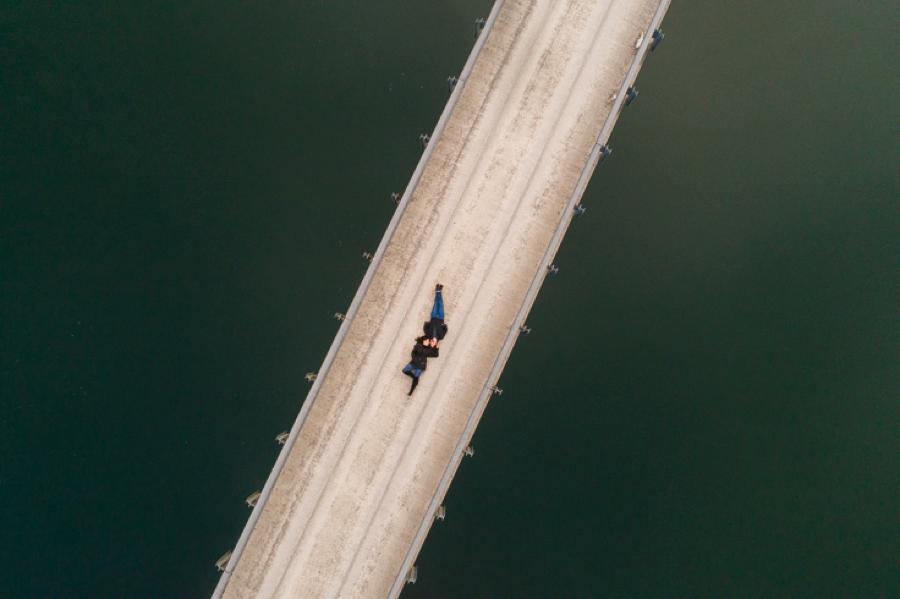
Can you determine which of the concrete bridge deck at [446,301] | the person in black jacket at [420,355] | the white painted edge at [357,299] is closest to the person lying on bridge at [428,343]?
the person in black jacket at [420,355]

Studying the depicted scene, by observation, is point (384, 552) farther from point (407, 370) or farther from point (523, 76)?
point (523, 76)

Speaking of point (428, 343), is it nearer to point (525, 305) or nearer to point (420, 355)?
point (420, 355)

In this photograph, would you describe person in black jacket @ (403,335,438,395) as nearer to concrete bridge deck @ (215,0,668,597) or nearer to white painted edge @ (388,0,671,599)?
concrete bridge deck @ (215,0,668,597)

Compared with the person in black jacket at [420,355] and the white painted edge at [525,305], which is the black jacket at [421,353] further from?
the white painted edge at [525,305]

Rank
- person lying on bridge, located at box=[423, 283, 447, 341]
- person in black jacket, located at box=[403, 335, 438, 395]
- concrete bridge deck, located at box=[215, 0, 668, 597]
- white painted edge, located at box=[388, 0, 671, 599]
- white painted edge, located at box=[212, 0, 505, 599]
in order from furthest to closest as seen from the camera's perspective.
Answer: concrete bridge deck, located at box=[215, 0, 668, 597]
white painted edge, located at box=[212, 0, 505, 599]
white painted edge, located at box=[388, 0, 671, 599]
person lying on bridge, located at box=[423, 283, 447, 341]
person in black jacket, located at box=[403, 335, 438, 395]

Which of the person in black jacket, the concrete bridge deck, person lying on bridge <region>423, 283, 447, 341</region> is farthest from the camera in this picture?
the concrete bridge deck

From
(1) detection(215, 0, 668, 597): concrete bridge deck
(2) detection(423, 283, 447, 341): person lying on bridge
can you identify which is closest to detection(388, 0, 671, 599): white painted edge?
(1) detection(215, 0, 668, 597): concrete bridge deck

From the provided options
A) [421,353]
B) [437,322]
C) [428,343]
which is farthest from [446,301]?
[421,353]
